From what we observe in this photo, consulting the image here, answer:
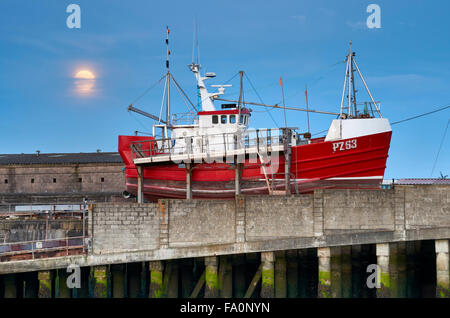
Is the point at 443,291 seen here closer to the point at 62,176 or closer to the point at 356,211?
the point at 356,211

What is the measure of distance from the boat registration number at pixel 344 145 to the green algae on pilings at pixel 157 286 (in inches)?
497

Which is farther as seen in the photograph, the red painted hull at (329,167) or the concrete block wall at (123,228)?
Result: the red painted hull at (329,167)

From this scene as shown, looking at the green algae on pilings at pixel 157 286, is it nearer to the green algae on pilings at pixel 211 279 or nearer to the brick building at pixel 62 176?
the green algae on pilings at pixel 211 279

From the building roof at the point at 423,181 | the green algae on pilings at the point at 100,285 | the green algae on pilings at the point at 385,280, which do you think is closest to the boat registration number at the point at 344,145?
the building roof at the point at 423,181

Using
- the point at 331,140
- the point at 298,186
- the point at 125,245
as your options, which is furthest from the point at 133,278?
the point at 331,140

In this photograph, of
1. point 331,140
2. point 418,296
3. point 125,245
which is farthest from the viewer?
point 331,140

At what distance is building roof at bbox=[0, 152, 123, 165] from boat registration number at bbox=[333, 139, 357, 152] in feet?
80.9

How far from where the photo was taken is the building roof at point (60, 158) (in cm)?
5319

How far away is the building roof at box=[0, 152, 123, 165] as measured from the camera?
53188mm

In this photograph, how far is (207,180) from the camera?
35.0 m
